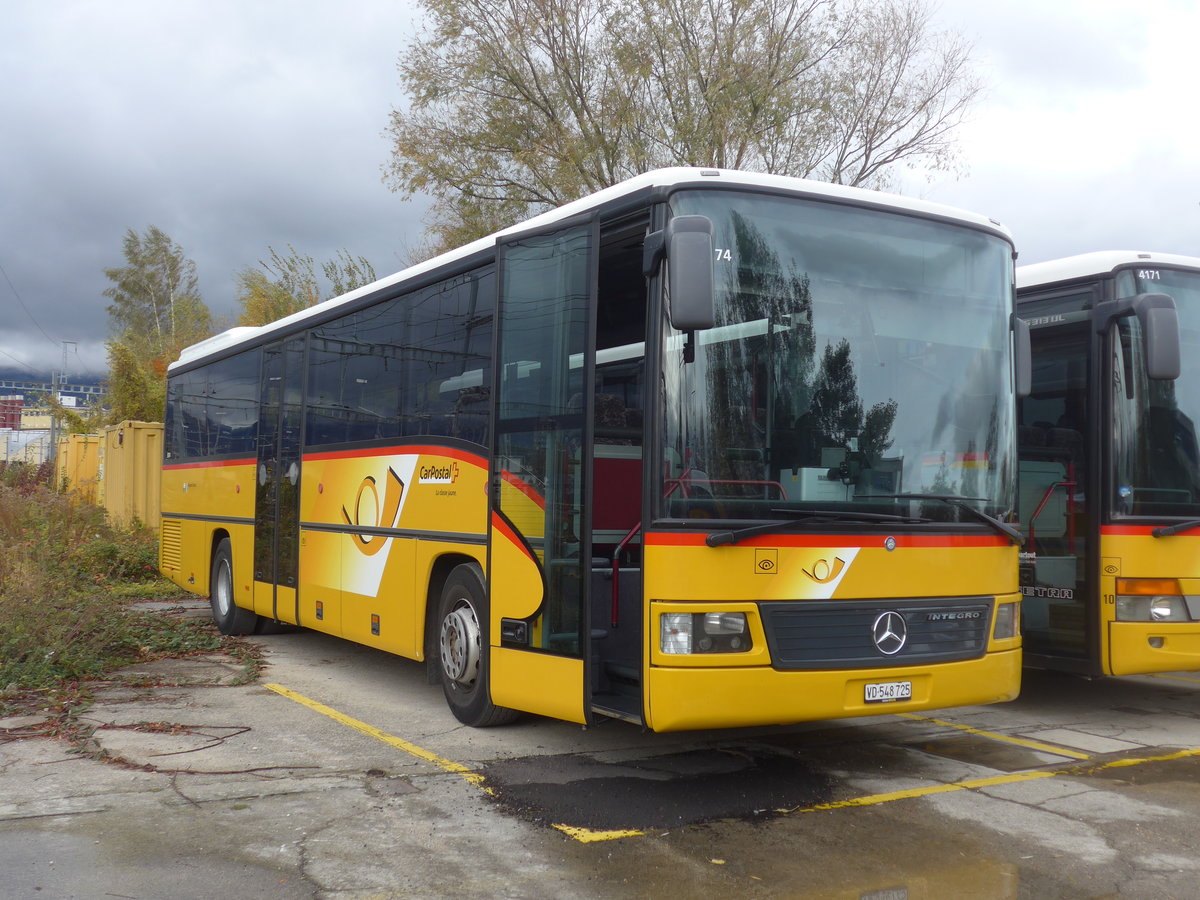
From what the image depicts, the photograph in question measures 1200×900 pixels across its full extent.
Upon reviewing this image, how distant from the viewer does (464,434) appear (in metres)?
7.55

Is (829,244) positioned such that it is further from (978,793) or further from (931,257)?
(978,793)

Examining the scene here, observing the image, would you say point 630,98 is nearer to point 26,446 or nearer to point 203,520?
point 203,520

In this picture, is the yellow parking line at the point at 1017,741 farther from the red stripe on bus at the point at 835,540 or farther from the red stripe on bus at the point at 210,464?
the red stripe on bus at the point at 210,464

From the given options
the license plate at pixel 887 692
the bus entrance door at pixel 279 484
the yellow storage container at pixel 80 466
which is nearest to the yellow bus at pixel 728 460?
the license plate at pixel 887 692

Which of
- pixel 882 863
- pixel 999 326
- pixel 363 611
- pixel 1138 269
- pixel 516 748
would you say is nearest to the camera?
pixel 882 863

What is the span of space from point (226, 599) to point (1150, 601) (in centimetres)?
925

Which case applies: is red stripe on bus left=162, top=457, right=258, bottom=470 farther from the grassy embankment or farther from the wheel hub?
the wheel hub

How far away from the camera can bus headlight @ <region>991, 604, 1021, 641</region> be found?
6.41 meters

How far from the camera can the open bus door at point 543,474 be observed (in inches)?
245

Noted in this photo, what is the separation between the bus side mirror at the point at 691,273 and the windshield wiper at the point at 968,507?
4.81 ft

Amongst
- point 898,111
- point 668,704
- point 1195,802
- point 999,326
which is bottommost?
point 1195,802

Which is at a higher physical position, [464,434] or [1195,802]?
[464,434]

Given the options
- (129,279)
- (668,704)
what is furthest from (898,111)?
(129,279)

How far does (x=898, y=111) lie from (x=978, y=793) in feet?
66.7
